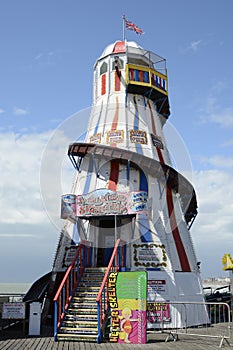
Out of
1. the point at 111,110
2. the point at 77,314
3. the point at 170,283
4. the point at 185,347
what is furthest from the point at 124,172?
the point at 185,347

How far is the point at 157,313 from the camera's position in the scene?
47.0 ft

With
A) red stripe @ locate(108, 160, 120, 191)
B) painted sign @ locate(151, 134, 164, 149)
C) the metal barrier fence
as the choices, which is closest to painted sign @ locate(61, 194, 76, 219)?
red stripe @ locate(108, 160, 120, 191)

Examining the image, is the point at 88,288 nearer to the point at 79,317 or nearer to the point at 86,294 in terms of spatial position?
the point at 86,294

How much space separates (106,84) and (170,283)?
11.0 m

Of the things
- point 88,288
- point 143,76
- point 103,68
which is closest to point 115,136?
point 143,76

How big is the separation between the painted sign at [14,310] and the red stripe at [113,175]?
6.47 m

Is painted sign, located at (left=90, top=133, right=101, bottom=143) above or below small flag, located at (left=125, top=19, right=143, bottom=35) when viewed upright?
below

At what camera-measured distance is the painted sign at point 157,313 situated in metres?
14.2

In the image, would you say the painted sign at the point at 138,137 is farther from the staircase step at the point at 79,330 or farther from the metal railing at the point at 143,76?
the staircase step at the point at 79,330

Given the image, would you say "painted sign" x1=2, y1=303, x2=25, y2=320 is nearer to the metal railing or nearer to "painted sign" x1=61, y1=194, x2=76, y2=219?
"painted sign" x1=61, y1=194, x2=76, y2=219

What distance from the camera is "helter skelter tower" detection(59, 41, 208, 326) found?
15.1m

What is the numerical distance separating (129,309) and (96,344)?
4.38ft

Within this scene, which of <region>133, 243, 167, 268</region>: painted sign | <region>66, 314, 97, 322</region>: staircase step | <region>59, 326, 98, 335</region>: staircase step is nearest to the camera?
<region>59, 326, 98, 335</region>: staircase step

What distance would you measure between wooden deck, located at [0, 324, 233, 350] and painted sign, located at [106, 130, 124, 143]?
361 inches
